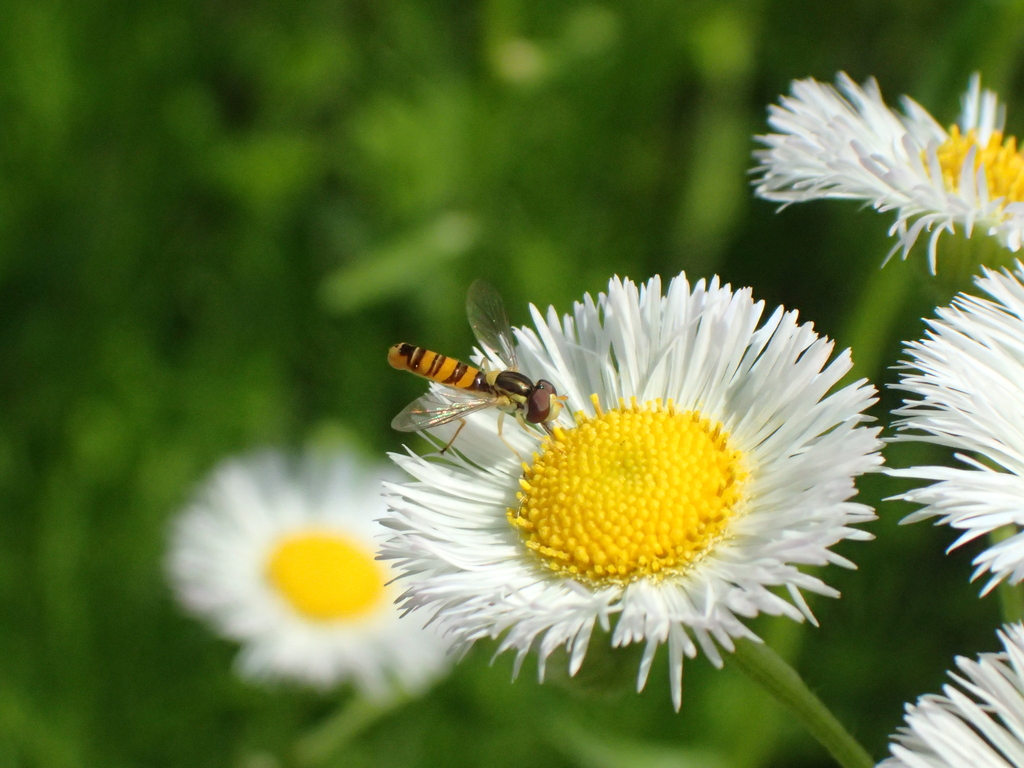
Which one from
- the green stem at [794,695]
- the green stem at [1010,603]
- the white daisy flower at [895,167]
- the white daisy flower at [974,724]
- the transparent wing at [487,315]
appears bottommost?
the green stem at [794,695]

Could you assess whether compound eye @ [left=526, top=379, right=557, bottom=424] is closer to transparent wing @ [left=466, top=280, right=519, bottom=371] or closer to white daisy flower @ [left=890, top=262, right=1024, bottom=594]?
transparent wing @ [left=466, top=280, right=519, bottom=371]

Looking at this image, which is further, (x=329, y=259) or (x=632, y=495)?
(x=329, y=259)

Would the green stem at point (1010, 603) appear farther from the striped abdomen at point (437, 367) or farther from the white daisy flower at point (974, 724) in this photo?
the striped abdomen at point (437, 367)

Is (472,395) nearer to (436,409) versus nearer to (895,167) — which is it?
(436,409)

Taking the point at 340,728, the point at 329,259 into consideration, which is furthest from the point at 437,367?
the point at 329,259

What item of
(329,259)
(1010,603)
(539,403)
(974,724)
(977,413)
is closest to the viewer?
(974,724)

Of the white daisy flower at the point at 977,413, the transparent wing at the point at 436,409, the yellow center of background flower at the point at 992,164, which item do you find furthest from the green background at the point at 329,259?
the white daisy flower at the point at 977,413

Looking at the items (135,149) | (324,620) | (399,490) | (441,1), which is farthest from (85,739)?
(441,1)
